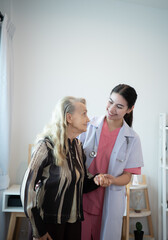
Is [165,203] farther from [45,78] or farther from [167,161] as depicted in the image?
[45,78]

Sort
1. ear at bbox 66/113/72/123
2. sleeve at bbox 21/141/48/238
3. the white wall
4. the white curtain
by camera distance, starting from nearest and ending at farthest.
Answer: sleeve at bbox 21/141/48/238
ear at bbox 66/113/72/123
the white curtain
the white wall

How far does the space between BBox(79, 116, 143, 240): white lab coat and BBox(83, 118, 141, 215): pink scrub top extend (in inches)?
1.2

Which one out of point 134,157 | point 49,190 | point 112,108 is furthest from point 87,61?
point 49,190

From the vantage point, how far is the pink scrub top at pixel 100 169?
1602mm

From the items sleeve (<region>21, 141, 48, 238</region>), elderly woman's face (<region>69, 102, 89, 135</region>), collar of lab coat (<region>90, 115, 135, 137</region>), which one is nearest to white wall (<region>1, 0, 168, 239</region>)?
collar of lab coat (<region>90, 115, 135, 137</region>)

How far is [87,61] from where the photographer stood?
308 centimetres

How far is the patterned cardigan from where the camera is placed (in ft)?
3.92

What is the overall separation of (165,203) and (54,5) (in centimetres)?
273

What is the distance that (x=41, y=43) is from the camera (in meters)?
2.98

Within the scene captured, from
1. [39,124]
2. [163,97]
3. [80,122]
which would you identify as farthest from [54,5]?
[80,122]

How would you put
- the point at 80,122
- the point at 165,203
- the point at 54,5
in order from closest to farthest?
the point at 80,122, the point at 165,203, the point at 54,5

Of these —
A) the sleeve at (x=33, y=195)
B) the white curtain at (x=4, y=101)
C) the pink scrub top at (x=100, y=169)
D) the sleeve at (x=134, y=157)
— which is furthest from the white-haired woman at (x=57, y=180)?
the white curtain at (x=4, y=101)

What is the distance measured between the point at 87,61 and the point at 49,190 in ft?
7.03

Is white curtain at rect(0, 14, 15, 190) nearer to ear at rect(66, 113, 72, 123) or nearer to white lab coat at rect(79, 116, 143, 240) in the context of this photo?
white lab coat at rect(79, 116, 143, 240)
